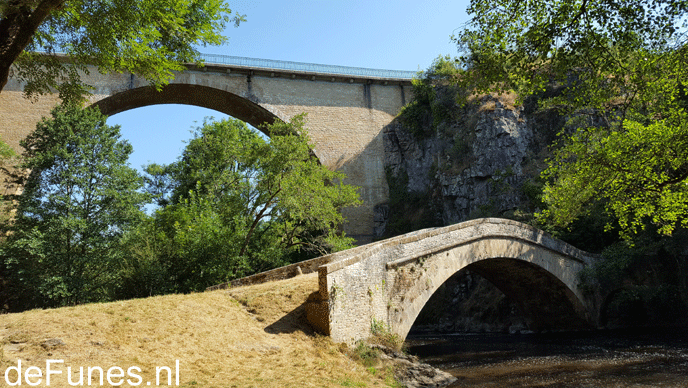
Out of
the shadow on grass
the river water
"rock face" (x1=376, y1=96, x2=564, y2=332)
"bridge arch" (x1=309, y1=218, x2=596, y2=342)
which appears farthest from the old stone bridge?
Answer: "rock face" (x1=376, y1=96, x2=564, y2=332)

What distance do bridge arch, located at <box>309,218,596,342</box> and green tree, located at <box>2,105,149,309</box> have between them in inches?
371

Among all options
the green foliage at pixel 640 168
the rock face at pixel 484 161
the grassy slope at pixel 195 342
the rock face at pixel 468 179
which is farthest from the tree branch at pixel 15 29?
the rock face at pixel 484 161

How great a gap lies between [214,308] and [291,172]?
7.73 meters

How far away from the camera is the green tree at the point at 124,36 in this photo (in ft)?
25.9

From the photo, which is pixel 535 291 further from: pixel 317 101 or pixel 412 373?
pixel 317 101

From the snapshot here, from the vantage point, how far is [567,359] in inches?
487

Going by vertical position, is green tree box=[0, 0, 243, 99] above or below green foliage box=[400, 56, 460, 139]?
below

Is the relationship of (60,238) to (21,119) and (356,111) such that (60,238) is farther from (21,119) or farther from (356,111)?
(356,111)

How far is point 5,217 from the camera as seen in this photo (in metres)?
18.6

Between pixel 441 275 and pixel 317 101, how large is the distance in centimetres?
1910

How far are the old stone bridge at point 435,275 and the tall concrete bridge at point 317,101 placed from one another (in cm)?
1308

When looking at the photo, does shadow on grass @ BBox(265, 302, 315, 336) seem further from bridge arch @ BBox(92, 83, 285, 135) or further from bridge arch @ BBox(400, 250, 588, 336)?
bridge arch @ BBox(92, 83, 285, 135)

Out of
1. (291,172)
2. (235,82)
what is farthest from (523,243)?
(235,82)
